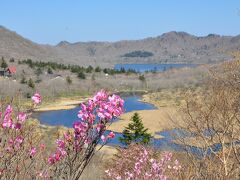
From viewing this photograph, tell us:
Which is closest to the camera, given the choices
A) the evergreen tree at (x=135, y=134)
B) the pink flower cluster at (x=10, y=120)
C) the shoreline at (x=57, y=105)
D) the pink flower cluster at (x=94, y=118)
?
the pink flower cluster at (x=94, y=118)

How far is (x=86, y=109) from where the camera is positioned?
4.16m

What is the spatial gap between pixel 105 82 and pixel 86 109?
107 metres

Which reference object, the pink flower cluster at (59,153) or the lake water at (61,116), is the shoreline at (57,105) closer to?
the lake water at (61,116)

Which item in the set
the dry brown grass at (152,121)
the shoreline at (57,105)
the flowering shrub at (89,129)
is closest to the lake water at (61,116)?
the shoreline at (57,105)

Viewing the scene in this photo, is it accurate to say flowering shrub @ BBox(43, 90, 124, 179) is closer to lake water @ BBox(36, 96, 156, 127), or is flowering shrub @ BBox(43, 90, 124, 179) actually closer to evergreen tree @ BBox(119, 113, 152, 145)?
evergreen tree @ BBox(119, 113, 152, 145)

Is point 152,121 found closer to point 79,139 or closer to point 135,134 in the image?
point 135,134

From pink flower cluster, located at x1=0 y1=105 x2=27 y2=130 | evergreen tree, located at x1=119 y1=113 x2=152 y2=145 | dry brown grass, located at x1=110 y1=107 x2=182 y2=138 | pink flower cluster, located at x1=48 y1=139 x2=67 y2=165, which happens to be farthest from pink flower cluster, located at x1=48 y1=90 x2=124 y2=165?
dry brown grass, located at x1=110 y1=107 x2=182 y2=138

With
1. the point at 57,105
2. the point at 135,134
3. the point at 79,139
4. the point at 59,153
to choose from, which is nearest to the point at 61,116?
the point at 57,105

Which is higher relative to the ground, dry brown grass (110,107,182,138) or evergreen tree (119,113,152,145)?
evergreen tree (119,113,152,145)

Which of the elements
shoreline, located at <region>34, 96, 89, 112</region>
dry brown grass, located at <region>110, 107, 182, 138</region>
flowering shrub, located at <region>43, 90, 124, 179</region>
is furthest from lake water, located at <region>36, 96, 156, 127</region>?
flowering shrub, located at <region>43, 90, 124, 179</region>

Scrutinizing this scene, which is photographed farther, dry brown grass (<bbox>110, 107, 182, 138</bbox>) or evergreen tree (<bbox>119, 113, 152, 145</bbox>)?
dry brown grass (<bbox>110, 107, 182, 138</bbox>)

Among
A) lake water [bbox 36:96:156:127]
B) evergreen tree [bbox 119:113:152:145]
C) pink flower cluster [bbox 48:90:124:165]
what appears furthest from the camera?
lake water [bbox 36:96:156:127]

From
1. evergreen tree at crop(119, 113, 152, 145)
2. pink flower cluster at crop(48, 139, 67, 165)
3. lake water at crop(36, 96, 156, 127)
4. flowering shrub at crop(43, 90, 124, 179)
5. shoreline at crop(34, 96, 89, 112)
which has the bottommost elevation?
shoreline at crop(34, 96, 89, 112)

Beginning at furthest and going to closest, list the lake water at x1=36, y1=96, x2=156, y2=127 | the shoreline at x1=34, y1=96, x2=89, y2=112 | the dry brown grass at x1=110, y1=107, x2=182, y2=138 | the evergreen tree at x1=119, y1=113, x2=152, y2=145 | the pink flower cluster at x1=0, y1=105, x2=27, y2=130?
the shoreline at x1=34, y1=96, x2=89, y2=112, the lake water at x1=36, y1=96, x2=156, y2=127, the dry brown grass at x1=110, y1=107, x2=182, y2=138, the evergreen tree at x1=119, y1=113, x2=152, y2=145, the pink flower cluster at x1=0, y1=105, x2=27, y2=130
